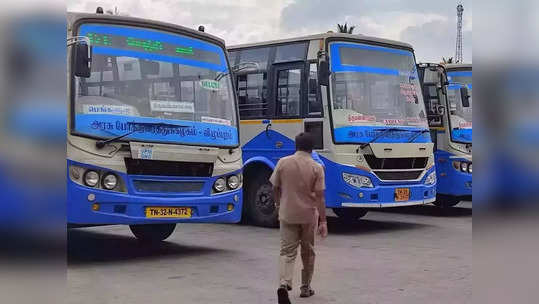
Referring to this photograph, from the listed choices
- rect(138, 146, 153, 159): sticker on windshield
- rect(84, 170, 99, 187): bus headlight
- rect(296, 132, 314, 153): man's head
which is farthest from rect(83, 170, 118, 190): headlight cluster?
rect(296, 132, 314, 153): man's head

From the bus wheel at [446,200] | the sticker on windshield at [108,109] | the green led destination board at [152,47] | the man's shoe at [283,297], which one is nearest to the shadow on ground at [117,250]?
the sticker on windshield at [108,109]

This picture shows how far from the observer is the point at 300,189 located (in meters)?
6.37

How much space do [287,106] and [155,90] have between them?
12.5 ft

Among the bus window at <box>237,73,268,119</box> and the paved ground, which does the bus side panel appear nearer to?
the paved ground

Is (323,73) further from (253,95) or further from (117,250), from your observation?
(117,250)

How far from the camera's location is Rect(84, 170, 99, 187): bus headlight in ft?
24.5

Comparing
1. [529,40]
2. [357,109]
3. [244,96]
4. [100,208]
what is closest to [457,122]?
[357,109]

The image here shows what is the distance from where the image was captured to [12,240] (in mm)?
2359

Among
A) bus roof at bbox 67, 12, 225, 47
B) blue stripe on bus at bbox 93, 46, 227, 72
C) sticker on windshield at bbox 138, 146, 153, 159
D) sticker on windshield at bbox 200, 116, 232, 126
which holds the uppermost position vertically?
bus roof at bbox 67, 12, 225, 47

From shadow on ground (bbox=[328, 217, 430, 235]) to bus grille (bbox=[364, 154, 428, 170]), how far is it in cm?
122

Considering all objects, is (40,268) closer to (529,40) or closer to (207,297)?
(529,40)

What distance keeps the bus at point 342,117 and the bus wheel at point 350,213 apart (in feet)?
5.43

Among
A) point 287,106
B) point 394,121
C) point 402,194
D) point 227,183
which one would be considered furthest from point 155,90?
point 402,194

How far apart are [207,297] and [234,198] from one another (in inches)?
106
